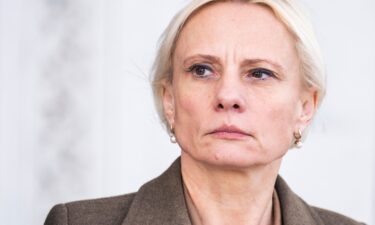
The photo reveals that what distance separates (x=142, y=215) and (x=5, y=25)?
4.52ft

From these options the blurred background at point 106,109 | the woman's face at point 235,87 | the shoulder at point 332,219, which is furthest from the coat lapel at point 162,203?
the blurred background at point 106,109

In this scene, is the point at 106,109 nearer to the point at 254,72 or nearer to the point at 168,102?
the point at 168,102

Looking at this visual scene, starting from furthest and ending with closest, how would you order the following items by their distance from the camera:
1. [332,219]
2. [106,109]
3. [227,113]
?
1. [106,109]
2. [332,219]
3. [227,113]

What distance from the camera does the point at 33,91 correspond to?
4.62m

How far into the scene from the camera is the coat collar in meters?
3.67

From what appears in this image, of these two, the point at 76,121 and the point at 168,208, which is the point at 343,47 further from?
the point at 168,208

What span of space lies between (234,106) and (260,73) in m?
0.22

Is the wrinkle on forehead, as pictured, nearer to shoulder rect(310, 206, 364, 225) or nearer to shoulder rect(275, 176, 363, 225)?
shoulder rect(275, 176, 363, 225)

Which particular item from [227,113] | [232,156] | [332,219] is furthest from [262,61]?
[332,219]

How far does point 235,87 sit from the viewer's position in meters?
3.57

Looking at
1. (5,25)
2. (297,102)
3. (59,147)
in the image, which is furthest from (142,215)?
(5,25)

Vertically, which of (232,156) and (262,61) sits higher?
(262,61)

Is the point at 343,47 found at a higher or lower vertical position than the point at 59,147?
higher

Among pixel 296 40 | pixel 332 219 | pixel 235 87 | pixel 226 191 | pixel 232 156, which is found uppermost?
pixel 296 40
